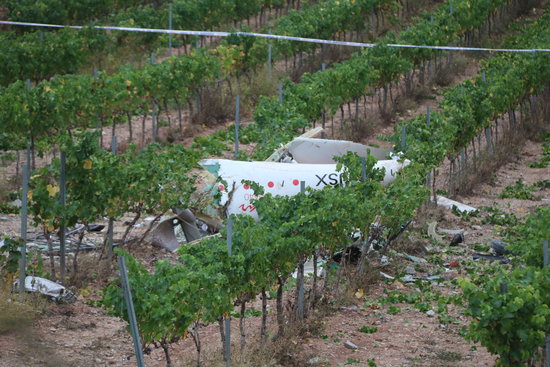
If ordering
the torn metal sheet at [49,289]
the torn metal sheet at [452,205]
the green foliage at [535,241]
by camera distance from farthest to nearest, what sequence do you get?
the torn metal sheet at [452,205] < the torn metal sheet at [49,289] < the green foliage at [535,241]

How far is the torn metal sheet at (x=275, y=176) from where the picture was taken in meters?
13.4

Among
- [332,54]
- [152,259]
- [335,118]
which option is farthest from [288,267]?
[332,54]

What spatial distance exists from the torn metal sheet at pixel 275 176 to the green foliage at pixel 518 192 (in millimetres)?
3336

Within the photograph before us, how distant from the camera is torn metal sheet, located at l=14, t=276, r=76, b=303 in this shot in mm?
10609

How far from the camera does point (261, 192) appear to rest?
34.2ft

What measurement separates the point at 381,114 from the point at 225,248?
40.8 ft

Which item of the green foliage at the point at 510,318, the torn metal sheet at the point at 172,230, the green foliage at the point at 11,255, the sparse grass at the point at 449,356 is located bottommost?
the sparse grass at the point at 449,356

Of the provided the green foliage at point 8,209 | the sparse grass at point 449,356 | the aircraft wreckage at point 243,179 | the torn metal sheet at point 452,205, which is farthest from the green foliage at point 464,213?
the green foliage at point 8,209

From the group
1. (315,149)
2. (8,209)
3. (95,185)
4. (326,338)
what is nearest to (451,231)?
(315,149)

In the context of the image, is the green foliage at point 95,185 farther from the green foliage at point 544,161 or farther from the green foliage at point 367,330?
the green foliage at point 544,161

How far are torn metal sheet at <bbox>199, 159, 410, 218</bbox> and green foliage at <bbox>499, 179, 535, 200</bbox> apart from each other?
3336 millimetres

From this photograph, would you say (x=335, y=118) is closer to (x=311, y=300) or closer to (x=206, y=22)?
(x=206, y=22)

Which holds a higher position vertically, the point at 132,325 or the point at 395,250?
the point at 132,325

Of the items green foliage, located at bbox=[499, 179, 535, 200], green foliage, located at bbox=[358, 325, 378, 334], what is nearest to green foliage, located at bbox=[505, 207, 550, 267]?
green foliage, located at bbox=[358, 325, 378, 334]
